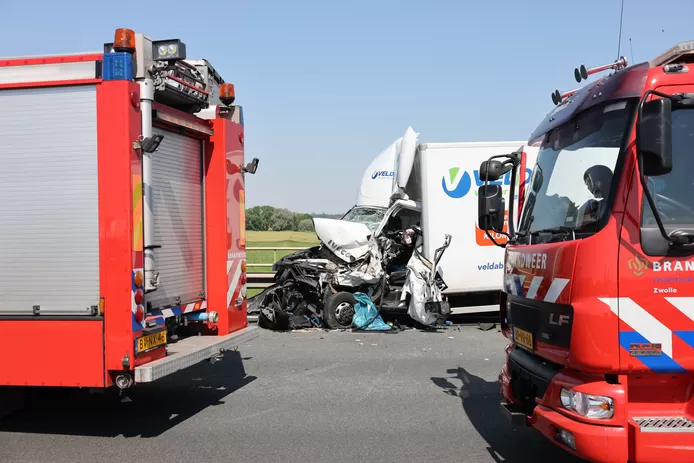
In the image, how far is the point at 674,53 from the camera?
3.88m

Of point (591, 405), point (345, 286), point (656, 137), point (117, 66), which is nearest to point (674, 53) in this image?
point (656, 137)

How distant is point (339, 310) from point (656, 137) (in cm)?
826

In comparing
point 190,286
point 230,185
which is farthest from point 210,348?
point 230,185

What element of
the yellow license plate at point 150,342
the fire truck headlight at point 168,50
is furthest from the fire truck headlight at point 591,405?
the fire truck headlight at point 168,50

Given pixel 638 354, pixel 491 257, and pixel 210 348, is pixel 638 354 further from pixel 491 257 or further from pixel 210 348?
pixel 491 257

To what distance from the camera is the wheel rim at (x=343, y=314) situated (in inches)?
442

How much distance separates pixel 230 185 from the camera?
7.01 m

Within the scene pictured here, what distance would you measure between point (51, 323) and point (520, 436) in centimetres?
421

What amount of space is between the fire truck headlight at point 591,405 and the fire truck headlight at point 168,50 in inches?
160

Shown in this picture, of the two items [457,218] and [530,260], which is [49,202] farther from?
[457,218]

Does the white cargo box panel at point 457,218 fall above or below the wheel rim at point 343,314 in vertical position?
above

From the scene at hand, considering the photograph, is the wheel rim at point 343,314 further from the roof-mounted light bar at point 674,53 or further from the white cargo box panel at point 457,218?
the roof-mounted light bar at point 674,53

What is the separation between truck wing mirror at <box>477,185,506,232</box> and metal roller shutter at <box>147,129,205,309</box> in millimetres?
3023

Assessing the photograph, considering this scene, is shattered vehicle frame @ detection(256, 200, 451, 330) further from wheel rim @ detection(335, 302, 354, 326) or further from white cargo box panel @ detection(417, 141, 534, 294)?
white cargo box panel @ detection(417, 141, 534, 294)
